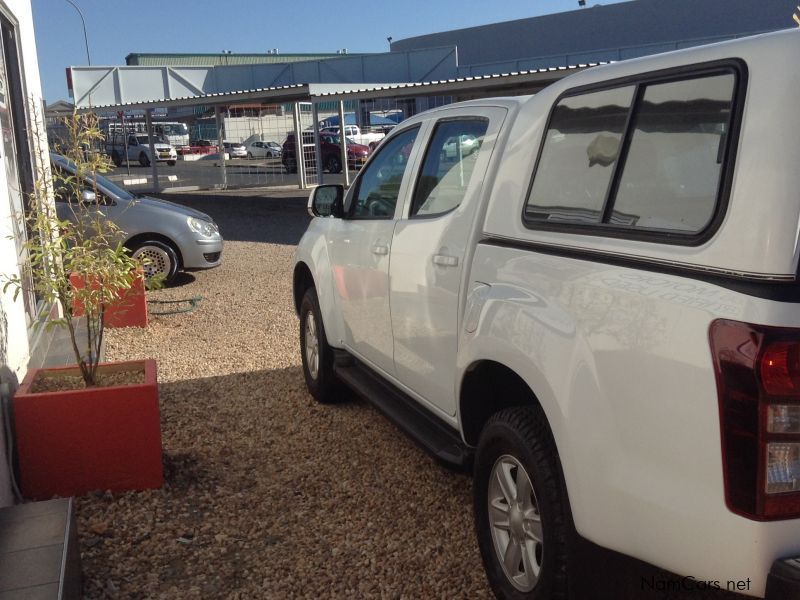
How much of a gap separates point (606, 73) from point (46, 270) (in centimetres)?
327

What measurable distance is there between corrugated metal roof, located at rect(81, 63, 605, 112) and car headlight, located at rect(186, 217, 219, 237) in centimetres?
812

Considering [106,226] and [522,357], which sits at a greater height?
[106,226]

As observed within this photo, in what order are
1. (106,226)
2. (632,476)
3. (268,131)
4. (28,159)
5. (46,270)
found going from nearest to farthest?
(632,476) < (46,270) < (106,226) < (28,159) < (268,131)

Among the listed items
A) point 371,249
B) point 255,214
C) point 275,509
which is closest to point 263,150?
point 255,214

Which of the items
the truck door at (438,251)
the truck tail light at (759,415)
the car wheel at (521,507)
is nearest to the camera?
the truck tail light at (759,415)

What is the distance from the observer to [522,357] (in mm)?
2816

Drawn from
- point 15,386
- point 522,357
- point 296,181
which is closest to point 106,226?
point 15,386

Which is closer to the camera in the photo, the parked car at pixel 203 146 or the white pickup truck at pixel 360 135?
the white pickup truck at pixel 360 135

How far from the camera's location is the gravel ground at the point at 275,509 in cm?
361

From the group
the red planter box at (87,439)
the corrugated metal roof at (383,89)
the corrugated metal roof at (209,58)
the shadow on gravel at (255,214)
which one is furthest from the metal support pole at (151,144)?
the corrugated metal roof at (209,58)

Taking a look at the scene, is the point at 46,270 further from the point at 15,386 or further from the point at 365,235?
the point at 365,235

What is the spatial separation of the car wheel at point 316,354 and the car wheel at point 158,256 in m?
4.71

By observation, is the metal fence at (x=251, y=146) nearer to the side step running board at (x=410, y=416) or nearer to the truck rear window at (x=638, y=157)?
the side step running board at (x=410, y=416)

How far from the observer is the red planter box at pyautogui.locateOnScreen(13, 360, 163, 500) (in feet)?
13.9
